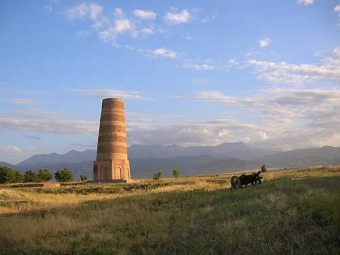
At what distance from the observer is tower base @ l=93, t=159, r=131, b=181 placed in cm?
4494

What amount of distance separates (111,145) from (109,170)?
9.70 feet

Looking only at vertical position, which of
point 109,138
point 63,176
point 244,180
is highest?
point 109,138

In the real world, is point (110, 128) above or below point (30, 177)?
above

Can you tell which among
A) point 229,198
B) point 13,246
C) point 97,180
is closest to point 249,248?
point 13,246

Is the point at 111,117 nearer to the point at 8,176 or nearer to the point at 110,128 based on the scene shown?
the point at 110,128

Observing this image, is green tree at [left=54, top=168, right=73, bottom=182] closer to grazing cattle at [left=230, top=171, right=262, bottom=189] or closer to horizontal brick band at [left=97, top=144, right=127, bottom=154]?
horizontal brick band at [left=97, top=144, right=127, bottom=154]

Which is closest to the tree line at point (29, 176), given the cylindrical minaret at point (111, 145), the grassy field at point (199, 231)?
the cylindrical minaret at point (111, 145)

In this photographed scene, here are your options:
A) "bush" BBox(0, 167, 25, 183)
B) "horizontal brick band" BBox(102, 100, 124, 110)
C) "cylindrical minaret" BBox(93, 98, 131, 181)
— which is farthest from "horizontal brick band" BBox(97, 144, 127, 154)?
"bush" BBox(0, 167, 25, 183)

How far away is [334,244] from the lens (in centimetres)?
757

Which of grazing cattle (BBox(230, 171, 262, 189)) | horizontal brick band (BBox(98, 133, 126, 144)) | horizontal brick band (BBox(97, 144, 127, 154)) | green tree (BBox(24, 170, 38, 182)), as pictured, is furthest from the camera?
green tree (BBox(24, 170, 38, 182))

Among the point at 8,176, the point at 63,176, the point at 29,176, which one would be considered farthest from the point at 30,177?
the point at 63,176

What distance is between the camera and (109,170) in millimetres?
45062

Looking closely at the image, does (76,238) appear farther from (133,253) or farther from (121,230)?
(133,253)

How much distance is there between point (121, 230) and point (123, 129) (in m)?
36.1
